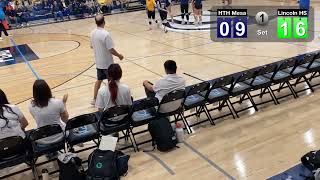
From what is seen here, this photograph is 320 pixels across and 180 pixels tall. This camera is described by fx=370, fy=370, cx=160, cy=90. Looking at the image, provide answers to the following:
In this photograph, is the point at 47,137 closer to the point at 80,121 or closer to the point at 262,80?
the point at 80,121

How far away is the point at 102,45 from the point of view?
21.1 feet

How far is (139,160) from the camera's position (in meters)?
5.05

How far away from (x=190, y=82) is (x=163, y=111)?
283cm

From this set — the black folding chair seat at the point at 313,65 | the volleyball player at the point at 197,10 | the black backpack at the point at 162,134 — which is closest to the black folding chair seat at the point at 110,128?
the black backpack at the point at 162,134

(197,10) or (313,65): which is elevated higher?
(197,10)

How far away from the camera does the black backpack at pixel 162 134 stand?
515 cm

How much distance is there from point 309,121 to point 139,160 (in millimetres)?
2751

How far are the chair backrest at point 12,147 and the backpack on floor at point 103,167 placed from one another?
0.83 m

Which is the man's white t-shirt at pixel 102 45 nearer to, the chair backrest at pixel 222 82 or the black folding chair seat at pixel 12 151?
A: the chair backrest at pixel 222 82

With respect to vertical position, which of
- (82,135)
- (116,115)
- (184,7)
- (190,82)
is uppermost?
(184,7)

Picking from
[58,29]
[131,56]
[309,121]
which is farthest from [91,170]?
[58,29]

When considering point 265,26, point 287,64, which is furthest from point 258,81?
point 265,26

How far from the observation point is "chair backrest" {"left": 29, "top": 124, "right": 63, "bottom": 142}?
448 cm

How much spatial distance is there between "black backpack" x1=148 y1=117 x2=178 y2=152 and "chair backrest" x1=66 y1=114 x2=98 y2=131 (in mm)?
820
